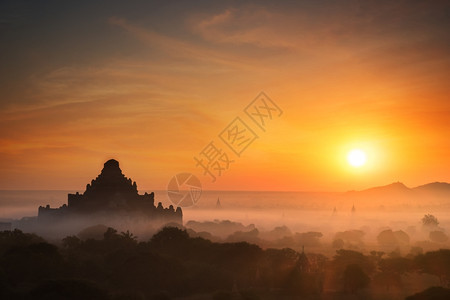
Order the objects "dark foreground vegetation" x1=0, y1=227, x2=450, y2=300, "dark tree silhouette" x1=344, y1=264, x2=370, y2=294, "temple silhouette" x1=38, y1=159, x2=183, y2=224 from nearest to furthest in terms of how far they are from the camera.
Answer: "dark foreground vegetation" x1=0, y1=227, x2=450, y2=300, "dark tree silhouette" x1=344, y1=264, x2=370, y2=294, "temple silhouette" x1=38, y1=159, x2=183, y2=224

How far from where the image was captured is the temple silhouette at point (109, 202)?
12256 centimetres

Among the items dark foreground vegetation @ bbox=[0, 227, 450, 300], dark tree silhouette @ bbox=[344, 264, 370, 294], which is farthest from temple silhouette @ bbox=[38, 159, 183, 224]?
dark tree silhouette @ bbox=[344, 264, 370, 294]

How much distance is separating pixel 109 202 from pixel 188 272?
57.2 m

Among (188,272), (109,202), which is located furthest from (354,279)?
(109,202)

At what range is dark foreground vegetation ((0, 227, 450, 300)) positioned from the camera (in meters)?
57.6

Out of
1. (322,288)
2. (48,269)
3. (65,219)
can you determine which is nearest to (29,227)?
(65,219)

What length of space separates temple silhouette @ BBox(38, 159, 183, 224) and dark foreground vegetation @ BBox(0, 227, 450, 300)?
3032cm

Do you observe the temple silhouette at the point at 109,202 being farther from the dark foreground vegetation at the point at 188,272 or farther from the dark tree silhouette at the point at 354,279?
the dark tree silhouette at the point at 354,279

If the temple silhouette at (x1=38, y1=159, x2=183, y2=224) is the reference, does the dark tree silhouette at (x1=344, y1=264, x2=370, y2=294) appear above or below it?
below

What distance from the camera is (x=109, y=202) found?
123m

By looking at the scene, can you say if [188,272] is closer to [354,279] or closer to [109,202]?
[354,279]

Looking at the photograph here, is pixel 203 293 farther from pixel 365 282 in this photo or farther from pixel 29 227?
pixel 29 227

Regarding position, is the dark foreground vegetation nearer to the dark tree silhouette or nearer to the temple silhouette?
the dark tree silhouette

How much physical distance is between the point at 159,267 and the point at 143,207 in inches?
2338
